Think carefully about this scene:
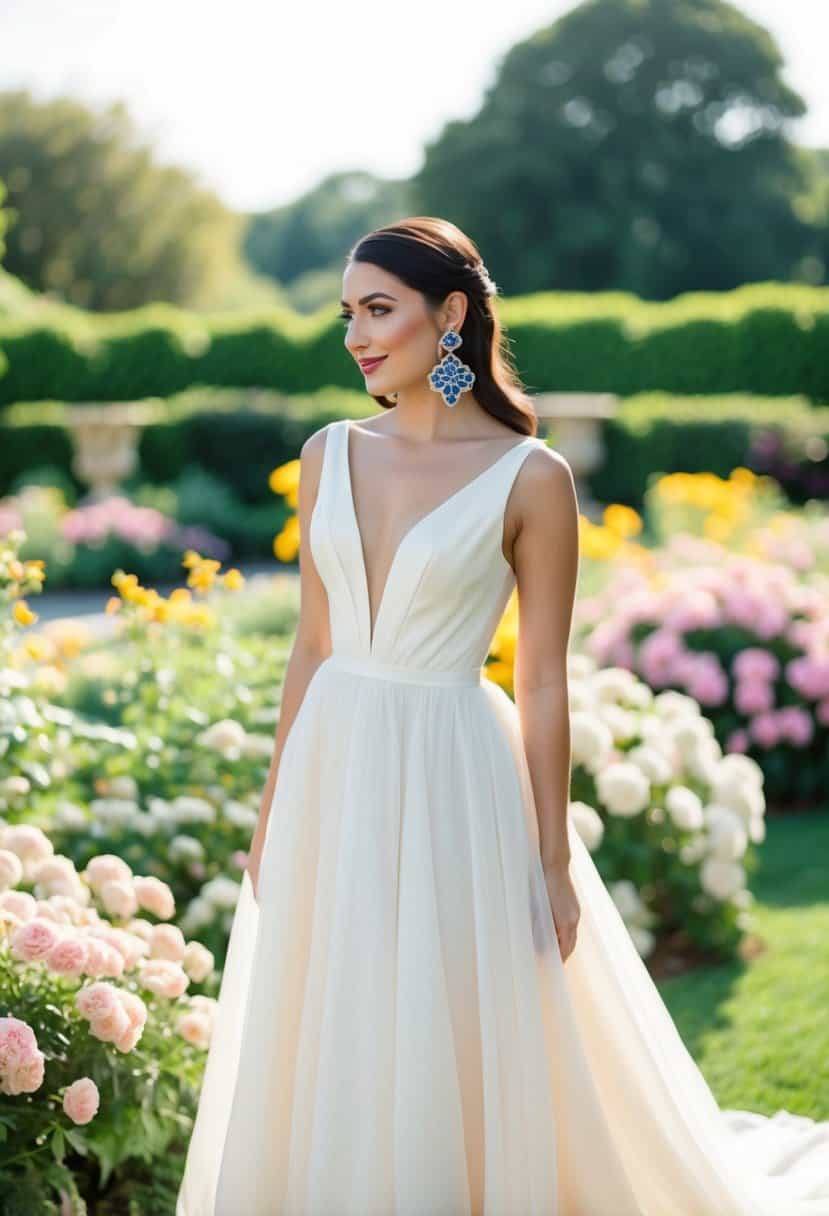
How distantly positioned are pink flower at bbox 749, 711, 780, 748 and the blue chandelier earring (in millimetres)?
4371

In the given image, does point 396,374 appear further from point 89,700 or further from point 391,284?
point 89,700

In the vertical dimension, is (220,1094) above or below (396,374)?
below

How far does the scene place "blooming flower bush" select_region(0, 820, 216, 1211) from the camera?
2639 millimetres

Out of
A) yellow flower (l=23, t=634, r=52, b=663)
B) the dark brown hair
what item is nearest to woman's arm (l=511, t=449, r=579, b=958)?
the dark brown hair

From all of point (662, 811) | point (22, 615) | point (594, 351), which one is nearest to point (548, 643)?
point (22, 615)

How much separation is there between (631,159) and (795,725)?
32.1 meters

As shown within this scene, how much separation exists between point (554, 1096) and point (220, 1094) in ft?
2.12

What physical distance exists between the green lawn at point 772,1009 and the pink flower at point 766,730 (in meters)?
0.92

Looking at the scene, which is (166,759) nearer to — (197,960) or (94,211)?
(197,960)

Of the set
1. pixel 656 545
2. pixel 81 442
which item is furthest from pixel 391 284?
pixel 81 442

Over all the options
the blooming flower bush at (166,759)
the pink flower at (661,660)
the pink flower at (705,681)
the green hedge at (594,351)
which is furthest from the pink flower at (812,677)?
the green hedge at (594,351)

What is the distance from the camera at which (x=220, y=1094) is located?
267cm

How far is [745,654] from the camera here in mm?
6570

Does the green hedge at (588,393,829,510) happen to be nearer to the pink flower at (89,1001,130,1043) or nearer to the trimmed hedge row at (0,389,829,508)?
the trimmed hedge row at (0,389,829,508)
